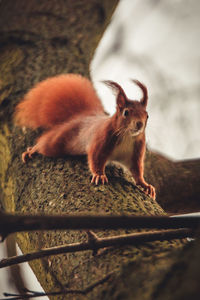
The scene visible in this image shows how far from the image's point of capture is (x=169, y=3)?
330 centimetres

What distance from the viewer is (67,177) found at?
42.4 inches

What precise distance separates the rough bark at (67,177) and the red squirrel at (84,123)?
0.06 meters

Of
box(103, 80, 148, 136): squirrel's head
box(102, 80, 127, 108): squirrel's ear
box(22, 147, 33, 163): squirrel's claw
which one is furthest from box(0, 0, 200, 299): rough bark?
box(102, 80, 127, 108): squirrel's ear

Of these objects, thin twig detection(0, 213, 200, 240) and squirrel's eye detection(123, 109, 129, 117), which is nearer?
thin twig detection(0, 213, 200, 240)

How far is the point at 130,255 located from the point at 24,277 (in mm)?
1190

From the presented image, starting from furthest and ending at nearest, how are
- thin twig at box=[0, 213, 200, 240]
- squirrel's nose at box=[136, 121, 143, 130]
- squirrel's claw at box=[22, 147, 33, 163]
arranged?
squirrel's nose at box=[136, 121, 143, 130] < squirrel's claw at box=[22, 147, 33, 163] < thin twig at box=[0, 213, 200, 240]

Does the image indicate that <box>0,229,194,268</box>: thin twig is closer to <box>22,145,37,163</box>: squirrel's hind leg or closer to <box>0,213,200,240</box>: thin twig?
<box>0,213,200,240</box>: thin twig

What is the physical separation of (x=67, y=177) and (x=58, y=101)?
2.31 feet

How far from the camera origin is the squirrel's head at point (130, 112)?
4.58 ft

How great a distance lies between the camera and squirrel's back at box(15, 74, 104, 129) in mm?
1465

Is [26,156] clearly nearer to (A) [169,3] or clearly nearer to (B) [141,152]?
(B) [141,152]

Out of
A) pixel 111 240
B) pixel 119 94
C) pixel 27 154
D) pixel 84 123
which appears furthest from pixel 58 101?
pixel 111 240

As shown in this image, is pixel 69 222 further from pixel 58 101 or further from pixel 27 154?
pixel 58 101

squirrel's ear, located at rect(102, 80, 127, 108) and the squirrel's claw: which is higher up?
squirrel's ear, located at rect(102, 80, 127, 108)
